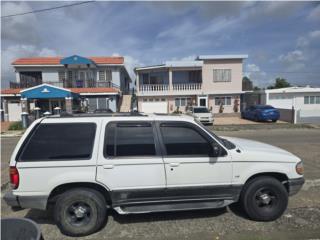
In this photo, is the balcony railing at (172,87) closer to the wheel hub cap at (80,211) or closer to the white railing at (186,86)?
the white railing at (186,86)

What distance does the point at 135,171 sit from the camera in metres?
3.58

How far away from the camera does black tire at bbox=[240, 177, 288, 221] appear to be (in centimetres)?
384

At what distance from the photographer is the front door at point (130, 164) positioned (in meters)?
3.54

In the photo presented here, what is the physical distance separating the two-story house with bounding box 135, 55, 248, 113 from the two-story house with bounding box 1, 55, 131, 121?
3.87m

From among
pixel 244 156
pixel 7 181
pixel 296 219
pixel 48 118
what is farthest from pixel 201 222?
pixel 7 181

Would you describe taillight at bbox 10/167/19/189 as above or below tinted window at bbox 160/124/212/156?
below

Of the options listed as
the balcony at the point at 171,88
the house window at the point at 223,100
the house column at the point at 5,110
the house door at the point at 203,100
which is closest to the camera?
the house column at the point at 5,110

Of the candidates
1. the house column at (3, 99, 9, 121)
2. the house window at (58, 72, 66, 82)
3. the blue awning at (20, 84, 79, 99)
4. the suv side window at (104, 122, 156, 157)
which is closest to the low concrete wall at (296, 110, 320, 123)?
the suv side window at (104, 122, 156, 157)

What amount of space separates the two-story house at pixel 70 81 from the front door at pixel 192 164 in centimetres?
2056

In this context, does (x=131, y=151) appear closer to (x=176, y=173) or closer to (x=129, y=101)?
(x=176, y=173)

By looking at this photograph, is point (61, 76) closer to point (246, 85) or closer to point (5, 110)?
point (5, 110)

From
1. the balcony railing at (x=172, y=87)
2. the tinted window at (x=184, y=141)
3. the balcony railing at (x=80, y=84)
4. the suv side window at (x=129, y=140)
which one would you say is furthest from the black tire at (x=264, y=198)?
the balcony railing at (x=80, y=84)

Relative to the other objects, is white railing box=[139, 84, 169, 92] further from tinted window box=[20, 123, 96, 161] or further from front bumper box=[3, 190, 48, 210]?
front bumper box=[3, 190, 48, 210]

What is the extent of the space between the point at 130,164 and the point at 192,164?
98 cm
